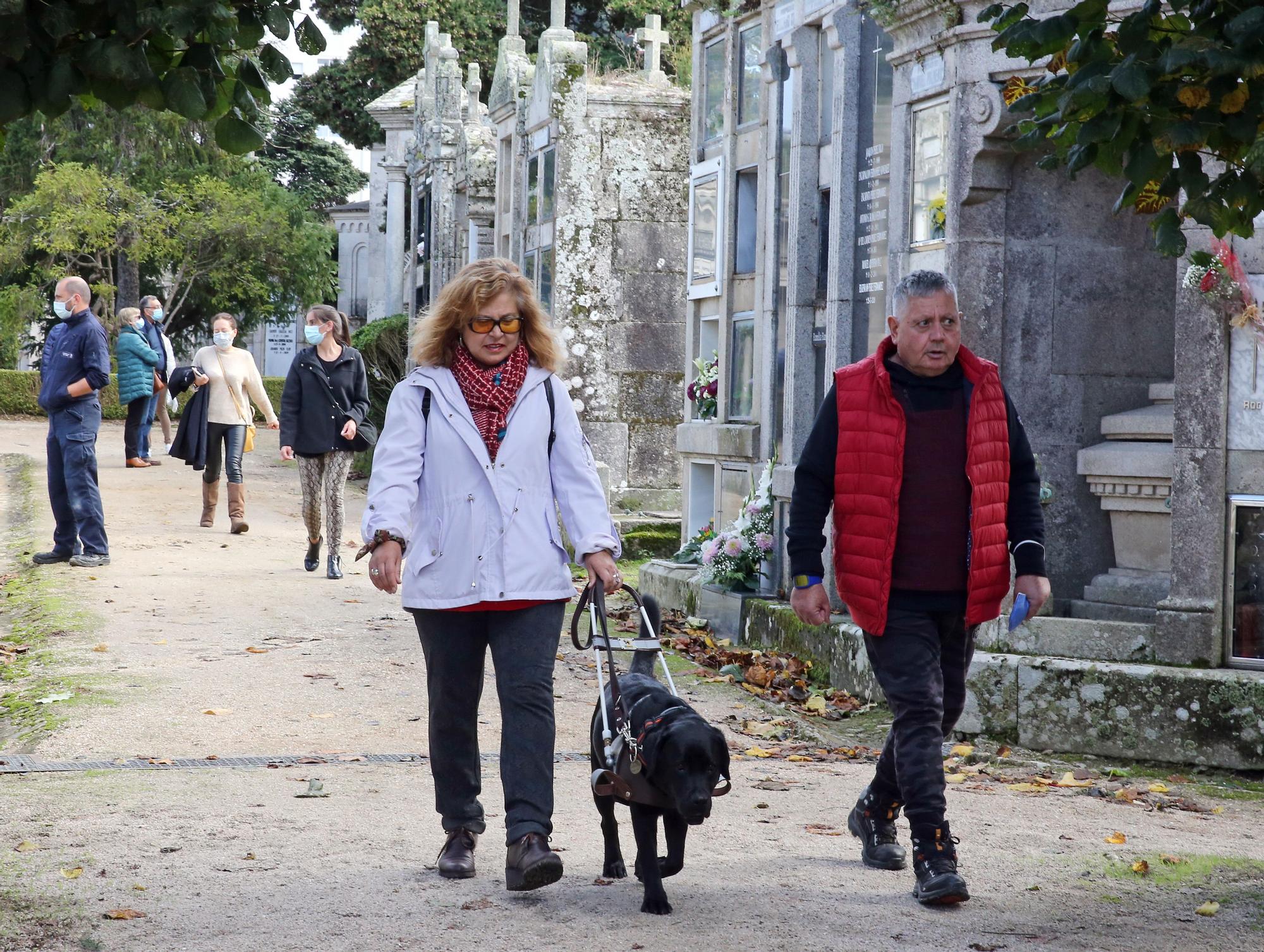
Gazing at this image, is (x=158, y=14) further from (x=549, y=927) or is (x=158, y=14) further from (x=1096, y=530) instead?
(x=1096, y=530)

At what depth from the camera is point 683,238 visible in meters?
15.9

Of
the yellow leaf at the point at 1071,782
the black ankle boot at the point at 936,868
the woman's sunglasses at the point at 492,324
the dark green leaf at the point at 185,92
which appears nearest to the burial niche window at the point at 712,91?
the yellow leaf at the point at 1071,782

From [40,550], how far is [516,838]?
9600 millimetres

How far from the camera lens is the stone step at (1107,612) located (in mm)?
7816

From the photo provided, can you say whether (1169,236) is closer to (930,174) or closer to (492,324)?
(492,324)

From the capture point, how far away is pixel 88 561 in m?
11.8

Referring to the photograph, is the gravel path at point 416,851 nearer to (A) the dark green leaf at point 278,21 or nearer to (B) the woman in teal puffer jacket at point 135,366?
(A) the dark green leaf at point 278,21

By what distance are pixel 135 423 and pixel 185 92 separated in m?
16.1

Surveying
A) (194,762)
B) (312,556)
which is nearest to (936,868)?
(194,762)

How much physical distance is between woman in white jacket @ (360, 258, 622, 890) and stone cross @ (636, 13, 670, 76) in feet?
40.0

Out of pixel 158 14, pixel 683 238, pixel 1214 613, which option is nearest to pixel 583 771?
pixel 1214 613

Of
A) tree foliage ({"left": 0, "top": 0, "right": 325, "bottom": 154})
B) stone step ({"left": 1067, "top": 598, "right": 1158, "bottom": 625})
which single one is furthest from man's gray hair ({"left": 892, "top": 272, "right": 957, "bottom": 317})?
stone step ({"left": 1067, "top": 598, "right": 1158, "bottom": 625})

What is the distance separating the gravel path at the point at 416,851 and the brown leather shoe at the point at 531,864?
0.29ft

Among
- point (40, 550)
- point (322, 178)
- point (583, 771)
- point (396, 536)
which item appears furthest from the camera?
point (322, 178)
